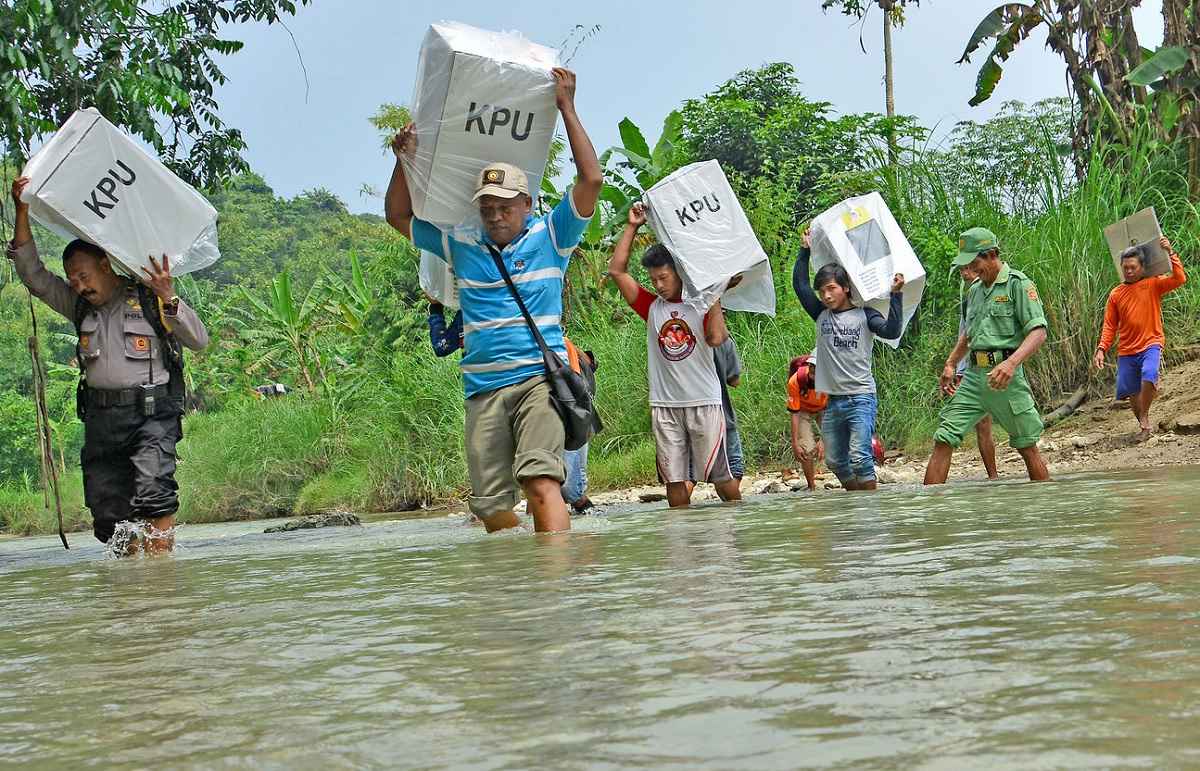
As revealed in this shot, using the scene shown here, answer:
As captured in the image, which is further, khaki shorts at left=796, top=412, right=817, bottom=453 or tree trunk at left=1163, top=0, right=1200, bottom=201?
tree trunk at left=1163, top=0, right=1200, bottom=201

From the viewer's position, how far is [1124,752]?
169 centimetres

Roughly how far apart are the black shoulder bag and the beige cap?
216 millimetres

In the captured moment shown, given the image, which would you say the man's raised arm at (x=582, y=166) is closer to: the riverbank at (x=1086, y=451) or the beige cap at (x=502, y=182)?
the beige cap at (x=502, y=182)

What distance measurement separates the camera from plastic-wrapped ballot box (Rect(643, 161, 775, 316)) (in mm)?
7852

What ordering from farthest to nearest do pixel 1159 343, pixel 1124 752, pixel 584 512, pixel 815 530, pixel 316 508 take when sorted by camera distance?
pixel 316 508 → pixel 1159 343 → pixel 584 512 → pixel 815 530 → pixel 1124 752

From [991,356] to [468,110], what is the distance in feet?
12.2

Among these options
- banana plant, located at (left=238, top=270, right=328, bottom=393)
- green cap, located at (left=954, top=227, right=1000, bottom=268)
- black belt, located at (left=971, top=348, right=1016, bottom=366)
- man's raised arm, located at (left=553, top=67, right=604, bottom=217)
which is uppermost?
banana plant, located at (left=238, top=270, right=328, bottom=393)

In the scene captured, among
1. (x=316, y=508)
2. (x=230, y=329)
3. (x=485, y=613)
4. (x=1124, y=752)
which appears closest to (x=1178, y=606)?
(x=1124, y=752)

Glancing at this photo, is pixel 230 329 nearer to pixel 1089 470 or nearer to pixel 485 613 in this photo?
pixel 1089 470

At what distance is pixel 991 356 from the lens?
8000mm

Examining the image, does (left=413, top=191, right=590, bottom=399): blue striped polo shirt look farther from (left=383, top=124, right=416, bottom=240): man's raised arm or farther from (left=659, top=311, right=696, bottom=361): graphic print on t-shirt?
(left=659, top=311, right=696, bottom=361): graphic print on t-shirt

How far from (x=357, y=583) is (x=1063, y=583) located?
2.19 m

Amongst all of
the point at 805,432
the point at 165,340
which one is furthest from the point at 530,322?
the point at 805,432

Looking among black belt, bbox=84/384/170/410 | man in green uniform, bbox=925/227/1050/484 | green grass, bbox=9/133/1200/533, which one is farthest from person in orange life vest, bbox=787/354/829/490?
black belt, bbox=84/384/170/410
